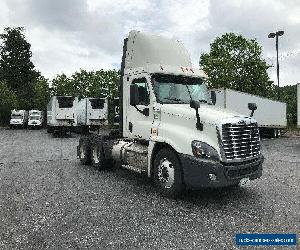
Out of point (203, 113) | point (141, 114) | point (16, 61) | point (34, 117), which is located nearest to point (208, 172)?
point (203, 113)

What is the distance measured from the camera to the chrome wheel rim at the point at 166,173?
8117 mm

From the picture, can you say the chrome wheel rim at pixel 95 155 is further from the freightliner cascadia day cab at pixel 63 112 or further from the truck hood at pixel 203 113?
the freightliner cascadia day cab at pixel 63 112

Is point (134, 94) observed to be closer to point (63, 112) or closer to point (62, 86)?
point (63, 112)

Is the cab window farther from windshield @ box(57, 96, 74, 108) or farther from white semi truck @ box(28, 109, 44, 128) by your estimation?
white semi truck @ box(28, 109, 44, 128)

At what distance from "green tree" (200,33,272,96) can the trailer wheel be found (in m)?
33.9

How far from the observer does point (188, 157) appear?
761cm

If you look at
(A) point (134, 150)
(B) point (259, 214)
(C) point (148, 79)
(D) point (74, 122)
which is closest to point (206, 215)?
(B) point (259, 214)

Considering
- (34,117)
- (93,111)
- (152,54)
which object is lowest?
(34,117)

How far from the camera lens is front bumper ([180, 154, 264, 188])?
24.1ft

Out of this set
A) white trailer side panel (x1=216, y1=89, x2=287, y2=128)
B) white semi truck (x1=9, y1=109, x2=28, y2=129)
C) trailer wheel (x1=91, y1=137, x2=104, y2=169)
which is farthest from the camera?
white semi truck (x1=9, y1=109, x2=28, y2=129)

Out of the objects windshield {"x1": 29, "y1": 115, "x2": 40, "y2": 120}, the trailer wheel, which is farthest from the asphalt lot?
windshield {"x1": 29, "y1": 115, "x2": 40, "y2": 120}

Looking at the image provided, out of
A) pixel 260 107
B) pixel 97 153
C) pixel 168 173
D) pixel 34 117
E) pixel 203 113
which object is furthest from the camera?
pixel 34 117

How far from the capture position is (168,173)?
8.16 m

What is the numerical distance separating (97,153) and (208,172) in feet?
18.5
